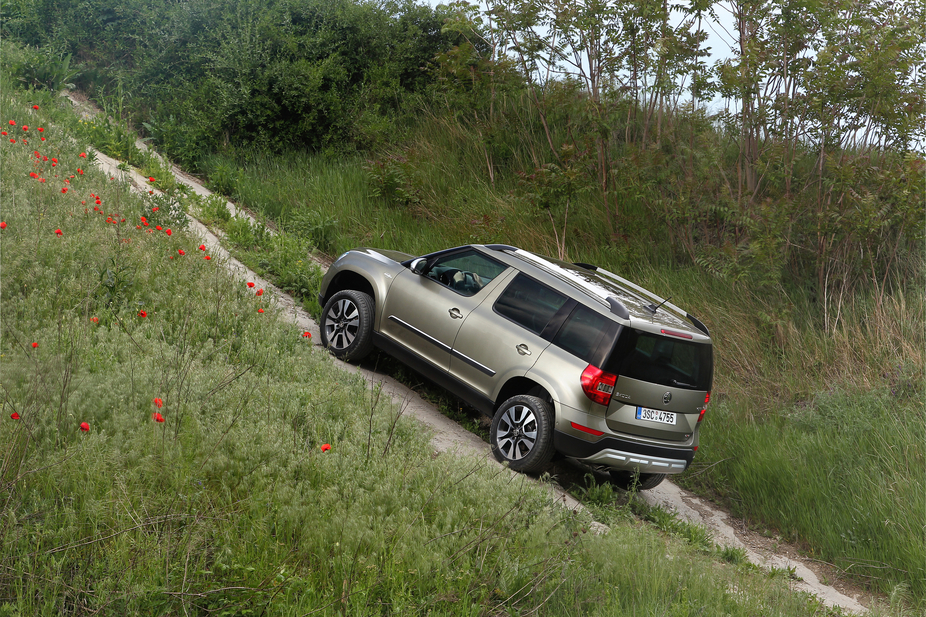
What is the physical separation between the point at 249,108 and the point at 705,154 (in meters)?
9.88

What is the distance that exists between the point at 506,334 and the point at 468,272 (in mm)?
1077

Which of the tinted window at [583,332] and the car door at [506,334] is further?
the car door at [506,334]

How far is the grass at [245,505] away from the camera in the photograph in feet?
10.5

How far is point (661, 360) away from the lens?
6262 mm

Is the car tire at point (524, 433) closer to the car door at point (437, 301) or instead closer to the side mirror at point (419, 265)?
the car door at point (437, 301)

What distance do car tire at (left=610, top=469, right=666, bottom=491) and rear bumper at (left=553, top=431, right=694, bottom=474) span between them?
1.79 feet

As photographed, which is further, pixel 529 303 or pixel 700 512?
pixel 700 512

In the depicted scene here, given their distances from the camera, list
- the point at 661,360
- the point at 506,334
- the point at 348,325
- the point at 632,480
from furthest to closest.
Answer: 1. the point at 348,325
2. the point at 632,480
3. the point at 506,334
4. the point at 661,360

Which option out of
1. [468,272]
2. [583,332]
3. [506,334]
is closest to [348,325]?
[468,272]

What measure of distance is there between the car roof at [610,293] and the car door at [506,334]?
0.51 feet

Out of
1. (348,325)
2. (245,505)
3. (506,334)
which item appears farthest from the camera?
(348,325)

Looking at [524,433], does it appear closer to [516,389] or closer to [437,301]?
[516,389]

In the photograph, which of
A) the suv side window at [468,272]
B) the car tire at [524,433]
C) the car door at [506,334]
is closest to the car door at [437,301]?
the suv side window at [468,272]

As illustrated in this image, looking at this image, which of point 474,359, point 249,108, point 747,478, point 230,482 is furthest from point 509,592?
point 249,108
